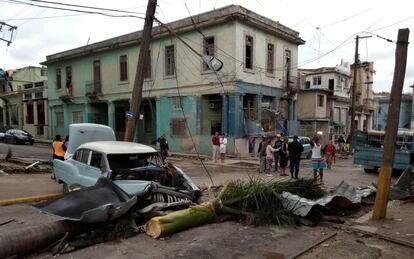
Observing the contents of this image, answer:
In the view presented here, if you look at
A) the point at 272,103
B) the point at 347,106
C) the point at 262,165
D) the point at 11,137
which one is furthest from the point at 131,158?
the point at 347,106

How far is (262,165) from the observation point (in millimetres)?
16234

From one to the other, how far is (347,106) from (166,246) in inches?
1501

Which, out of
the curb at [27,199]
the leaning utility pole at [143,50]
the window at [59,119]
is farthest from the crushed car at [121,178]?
Answer: the window at [59,119]

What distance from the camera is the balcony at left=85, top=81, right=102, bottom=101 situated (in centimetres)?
3083

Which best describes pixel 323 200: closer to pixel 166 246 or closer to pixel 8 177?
pixel 166 246

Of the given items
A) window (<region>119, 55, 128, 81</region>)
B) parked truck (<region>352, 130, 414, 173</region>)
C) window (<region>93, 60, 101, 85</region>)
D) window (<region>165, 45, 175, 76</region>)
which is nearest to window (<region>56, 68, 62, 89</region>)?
window (<region>93, 60, 101, 85</region>)

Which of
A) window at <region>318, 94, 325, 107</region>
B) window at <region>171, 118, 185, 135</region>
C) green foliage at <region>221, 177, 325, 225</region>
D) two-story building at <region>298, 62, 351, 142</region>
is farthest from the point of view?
window at <region>318, 94, 325, 107</region>

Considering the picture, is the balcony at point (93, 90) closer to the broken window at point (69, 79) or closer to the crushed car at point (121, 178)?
the broken window at point (69, 79)

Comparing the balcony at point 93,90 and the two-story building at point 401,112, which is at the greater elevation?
the balcony at point 93,90

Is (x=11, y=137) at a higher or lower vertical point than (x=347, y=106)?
lower

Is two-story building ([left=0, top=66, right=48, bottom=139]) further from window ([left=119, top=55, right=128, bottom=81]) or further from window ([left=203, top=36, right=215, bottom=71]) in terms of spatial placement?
window ([left=203, top=36, right=215, bottom=71])

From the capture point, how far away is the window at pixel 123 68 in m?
28.6

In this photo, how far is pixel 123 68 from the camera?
95.0 feet

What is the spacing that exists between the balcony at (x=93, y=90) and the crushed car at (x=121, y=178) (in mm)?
21295
